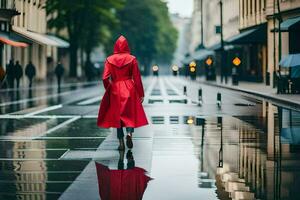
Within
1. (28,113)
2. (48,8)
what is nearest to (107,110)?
(28,113)

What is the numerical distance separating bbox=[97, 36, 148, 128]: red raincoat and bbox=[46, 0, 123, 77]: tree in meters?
53.3

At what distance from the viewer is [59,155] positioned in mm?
11602

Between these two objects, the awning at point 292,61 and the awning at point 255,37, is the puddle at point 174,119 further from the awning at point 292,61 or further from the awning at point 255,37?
the awning at point 255,37

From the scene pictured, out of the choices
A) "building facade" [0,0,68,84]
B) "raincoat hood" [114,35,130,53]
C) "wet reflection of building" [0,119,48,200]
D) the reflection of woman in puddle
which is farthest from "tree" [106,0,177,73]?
the reflection of woman in puddle

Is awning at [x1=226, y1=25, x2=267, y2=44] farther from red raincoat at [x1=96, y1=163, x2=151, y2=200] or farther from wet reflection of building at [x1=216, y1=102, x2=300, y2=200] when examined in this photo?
red raincoat at [x1=96, y1=163, x2=151, y2=200]

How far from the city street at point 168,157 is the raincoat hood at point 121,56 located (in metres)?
1.44

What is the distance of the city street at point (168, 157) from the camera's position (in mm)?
8188

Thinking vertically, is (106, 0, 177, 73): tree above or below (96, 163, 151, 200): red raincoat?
above

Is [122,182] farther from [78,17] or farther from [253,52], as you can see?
[78,17]

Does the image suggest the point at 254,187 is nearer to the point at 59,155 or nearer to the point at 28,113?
the point at 59,155

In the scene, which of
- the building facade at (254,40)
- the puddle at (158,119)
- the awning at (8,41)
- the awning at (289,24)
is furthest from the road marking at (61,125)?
the building facade at (254,40)

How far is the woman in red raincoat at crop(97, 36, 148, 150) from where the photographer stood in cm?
1213

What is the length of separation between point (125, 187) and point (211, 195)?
1.06 metres

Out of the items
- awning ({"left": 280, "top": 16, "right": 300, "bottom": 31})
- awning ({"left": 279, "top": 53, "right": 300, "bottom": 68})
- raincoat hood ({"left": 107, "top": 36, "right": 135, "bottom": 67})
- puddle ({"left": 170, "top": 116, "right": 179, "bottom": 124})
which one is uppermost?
awning ({"left": 280, "top": 16, "right": 300, "bottom": 31})
